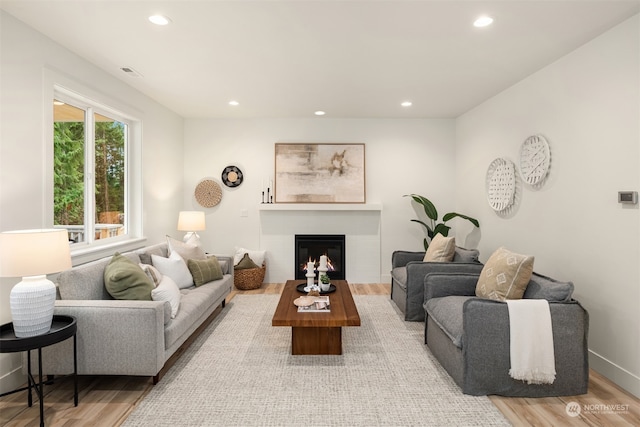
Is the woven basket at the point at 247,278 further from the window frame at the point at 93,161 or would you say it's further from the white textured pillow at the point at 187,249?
the window frame at the point at 93,161

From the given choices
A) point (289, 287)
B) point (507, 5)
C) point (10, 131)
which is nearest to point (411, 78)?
point (507, 5)

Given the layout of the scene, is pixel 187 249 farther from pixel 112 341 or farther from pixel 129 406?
pixel 129 406

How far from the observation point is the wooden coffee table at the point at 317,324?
296cm

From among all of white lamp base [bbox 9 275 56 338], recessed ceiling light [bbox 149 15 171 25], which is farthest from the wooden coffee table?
recessed ceiling light [bbox 149 15 171 25]

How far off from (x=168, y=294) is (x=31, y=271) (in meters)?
0.97

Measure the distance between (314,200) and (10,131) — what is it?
3.83m

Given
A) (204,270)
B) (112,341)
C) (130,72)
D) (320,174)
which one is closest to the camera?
(112,341)

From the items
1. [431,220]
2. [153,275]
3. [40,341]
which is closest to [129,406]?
[40,341]

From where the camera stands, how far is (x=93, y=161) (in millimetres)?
3645

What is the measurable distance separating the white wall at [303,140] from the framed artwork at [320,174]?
5.7 inches

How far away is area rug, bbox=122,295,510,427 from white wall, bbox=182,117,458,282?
2.34 m

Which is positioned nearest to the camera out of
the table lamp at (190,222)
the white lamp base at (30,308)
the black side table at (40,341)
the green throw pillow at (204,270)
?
the black side table at (40,341)

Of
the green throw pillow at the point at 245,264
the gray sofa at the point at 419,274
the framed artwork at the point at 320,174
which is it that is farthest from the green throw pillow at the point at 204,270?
the gray sofa at the point at 419,274

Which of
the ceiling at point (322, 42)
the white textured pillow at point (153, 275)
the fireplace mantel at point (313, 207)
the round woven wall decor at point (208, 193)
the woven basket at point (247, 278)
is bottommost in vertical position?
the woven basket at point (247, 278)
